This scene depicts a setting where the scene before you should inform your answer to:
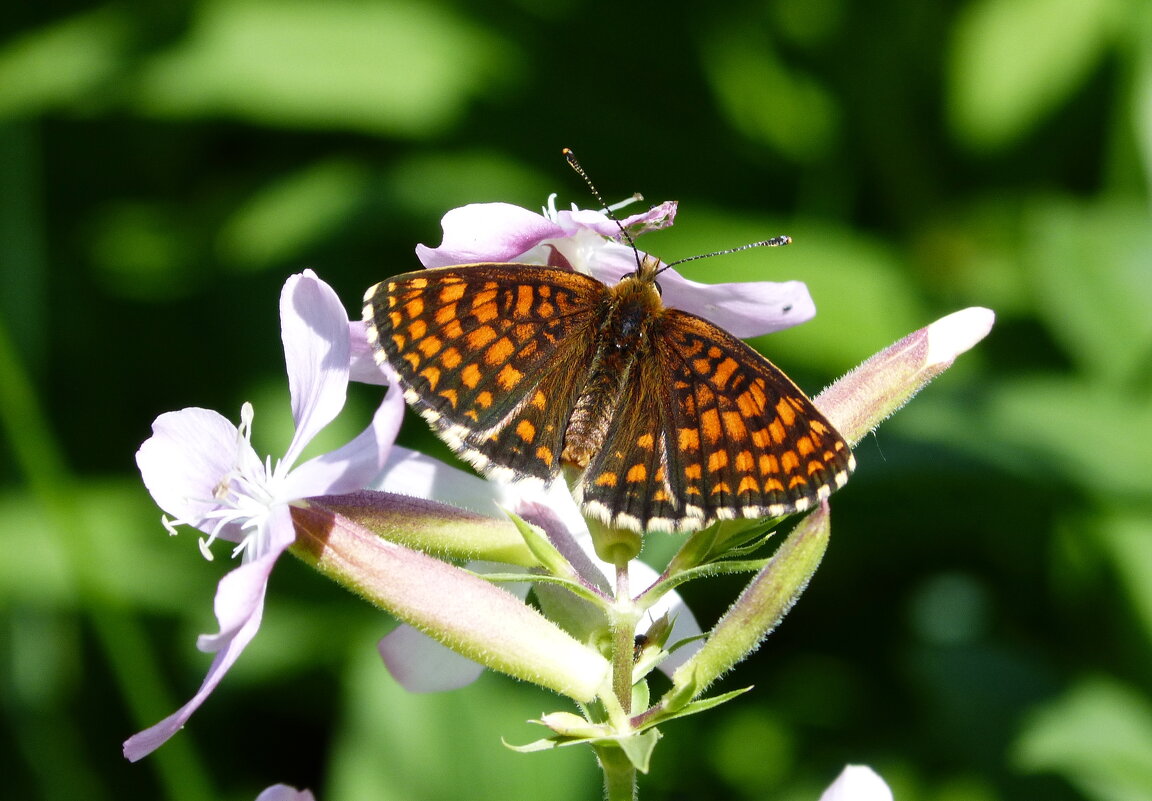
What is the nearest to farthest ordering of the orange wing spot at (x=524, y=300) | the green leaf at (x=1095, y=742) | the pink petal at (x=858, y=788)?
1. the pink petal at (x=858, y=788)
2. the orange wing spot at (x=524, y=300)
3. the green leaf at (x=1095, y=742)

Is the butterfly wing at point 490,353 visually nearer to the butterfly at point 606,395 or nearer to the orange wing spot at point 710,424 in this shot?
the butterfly at point 606,395

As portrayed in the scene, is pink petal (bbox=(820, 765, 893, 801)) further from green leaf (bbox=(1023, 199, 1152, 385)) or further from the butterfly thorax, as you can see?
green leaf (bbox=(1023, 199, 1152, 385))

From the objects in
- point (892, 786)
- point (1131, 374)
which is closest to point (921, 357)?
point (892, 786)

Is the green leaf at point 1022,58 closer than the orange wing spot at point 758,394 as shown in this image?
No

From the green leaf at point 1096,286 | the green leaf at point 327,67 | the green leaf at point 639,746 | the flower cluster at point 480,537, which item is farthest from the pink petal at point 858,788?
the green leaf at point 327,67

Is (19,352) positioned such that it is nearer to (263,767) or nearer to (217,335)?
(217,335)

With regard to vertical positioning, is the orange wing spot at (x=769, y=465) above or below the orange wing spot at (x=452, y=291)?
below

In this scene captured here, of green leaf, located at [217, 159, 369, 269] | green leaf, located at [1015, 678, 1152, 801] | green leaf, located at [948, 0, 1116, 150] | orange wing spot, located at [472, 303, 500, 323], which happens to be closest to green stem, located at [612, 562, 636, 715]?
orange wing spot, located at [472, 303, 500, 323]

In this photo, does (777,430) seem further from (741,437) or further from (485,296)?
(485,296)
